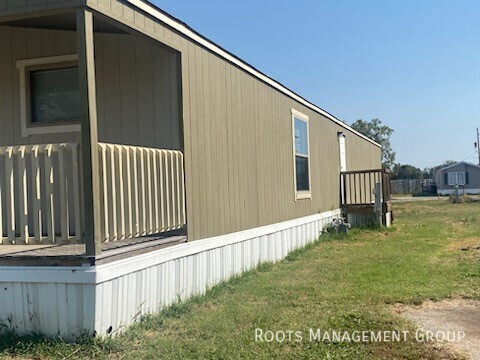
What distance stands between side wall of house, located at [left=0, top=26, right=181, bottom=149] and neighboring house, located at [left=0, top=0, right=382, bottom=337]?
0.6 inches

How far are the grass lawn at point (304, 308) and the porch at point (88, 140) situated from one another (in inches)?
27.5

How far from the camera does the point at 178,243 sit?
5.01 m

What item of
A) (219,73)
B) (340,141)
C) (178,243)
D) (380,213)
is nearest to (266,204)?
(219,73)

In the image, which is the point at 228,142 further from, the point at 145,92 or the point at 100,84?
Answer: the point at 100,84

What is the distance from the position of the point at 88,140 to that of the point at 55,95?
245 centimetres

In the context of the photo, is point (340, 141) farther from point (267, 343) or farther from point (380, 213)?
point (267, 343)

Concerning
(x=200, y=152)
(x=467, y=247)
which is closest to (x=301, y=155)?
(x=467, y=247)

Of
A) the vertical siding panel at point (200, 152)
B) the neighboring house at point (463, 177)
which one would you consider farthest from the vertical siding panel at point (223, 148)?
the neighboring house at point (463, 177)

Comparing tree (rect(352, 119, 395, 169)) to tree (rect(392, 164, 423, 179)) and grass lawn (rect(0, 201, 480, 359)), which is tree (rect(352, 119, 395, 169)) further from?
grass lawn (rect(0, 201, 480, 359))

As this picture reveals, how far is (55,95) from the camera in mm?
5840

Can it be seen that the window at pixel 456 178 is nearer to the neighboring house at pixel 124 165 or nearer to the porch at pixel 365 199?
the porch at pixel 365 199

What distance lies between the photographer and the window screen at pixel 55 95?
575 cm

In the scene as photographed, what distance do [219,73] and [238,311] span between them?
3054 mm

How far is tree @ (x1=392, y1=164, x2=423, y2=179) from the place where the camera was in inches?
2124
